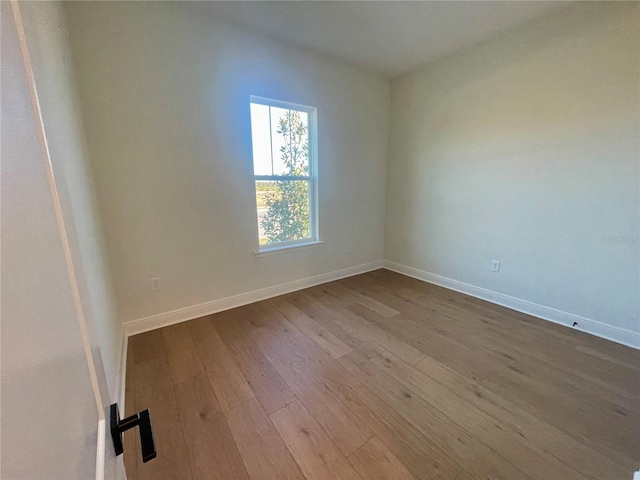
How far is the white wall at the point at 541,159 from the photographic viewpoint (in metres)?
2.02

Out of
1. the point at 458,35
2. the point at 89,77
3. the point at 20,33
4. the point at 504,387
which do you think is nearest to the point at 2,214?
the point at 20,33

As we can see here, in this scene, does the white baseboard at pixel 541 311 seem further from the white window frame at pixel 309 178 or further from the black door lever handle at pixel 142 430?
the black door lever handle at pixel 142 430

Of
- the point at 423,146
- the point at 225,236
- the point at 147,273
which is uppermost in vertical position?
the point at 423,146

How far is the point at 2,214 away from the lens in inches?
9.8

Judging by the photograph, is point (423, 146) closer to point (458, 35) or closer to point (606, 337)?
point (458, 35)

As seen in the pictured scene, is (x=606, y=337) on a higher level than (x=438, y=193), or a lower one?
lower

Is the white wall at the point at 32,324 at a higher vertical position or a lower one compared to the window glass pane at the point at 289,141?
lower

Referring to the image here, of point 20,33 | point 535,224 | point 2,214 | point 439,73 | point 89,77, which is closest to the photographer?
point 2,214

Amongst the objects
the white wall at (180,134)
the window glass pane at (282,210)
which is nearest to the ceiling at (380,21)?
the white wall at (180,134)

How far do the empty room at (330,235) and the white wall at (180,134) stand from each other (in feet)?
0.06

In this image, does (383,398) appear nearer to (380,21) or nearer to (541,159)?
(541,159)

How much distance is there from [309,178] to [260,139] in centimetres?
72

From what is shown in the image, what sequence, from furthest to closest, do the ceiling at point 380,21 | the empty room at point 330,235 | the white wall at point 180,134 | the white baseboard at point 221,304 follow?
the white baseboard at point 221,304 → the ceiling at point 380,21 → the white wall at point 180,134 → the empty room at point 330,235

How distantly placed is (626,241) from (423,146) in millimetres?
2051
